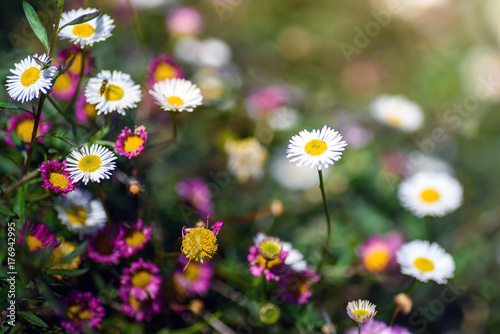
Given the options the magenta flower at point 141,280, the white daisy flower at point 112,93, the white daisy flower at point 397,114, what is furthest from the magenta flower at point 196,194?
the white daisy flower at point 397,114

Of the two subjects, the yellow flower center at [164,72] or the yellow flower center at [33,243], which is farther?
the yellow flower center at [164,72]

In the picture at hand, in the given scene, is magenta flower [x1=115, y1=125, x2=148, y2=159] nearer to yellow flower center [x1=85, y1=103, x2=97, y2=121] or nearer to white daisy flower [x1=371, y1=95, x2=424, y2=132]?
yellow flower center [x1=85, y1=103, x2=97, y2=121]

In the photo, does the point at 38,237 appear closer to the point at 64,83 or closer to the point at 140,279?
the point at 140,279

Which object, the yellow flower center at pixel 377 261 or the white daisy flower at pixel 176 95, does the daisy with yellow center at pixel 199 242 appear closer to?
the white daisy flower at pixel 176 95

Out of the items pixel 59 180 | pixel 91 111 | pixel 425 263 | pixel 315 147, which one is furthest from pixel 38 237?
pixel 425 263

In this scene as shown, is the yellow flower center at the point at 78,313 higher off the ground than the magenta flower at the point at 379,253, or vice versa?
the magenta flower at the point at 379,253

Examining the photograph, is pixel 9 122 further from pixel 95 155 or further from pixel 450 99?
pixel 450 99
